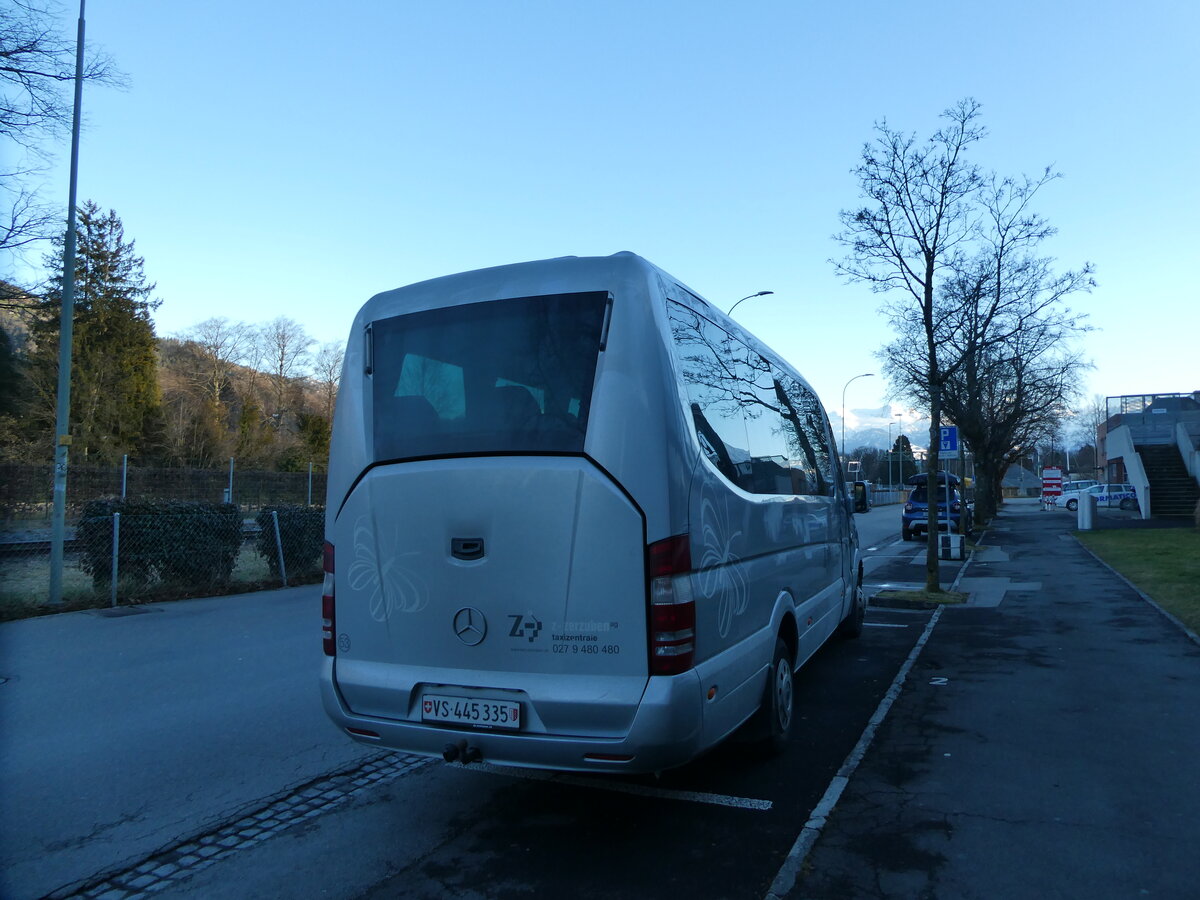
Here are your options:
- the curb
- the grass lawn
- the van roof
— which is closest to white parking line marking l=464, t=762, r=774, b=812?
the van roof

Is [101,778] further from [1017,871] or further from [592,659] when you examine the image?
[1017,871]

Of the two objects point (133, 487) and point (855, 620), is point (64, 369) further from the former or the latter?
point (855, 620)

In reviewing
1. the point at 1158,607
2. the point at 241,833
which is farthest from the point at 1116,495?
the point at 241,833

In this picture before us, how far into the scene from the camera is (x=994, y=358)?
34781mm

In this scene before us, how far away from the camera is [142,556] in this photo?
500 inches

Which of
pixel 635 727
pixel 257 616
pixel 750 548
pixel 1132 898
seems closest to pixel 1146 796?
pixel 1132 898

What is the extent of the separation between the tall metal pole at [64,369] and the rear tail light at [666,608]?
1111cm

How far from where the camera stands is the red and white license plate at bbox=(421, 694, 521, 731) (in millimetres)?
4008

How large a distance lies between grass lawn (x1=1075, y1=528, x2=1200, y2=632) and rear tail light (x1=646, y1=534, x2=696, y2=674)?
339 inches

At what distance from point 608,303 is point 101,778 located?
4.18m

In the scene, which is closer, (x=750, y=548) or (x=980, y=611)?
(x=750, y=548)

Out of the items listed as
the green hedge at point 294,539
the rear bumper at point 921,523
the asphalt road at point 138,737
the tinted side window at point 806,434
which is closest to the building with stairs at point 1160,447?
the rear bumper at point 921,523

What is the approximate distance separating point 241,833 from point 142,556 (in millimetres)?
9657

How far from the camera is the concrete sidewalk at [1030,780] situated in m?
3.78
